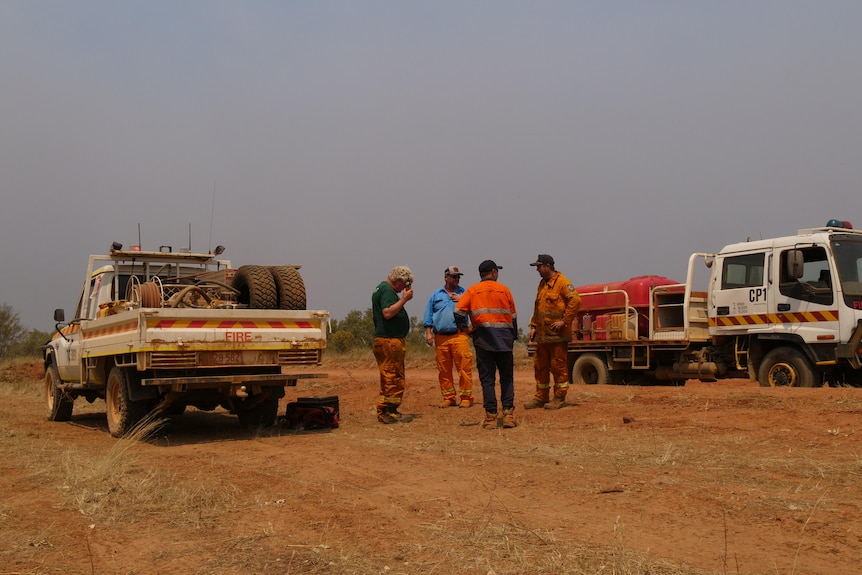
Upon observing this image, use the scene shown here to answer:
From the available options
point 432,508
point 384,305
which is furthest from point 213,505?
point 384,305

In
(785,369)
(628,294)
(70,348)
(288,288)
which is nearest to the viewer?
(288,288)

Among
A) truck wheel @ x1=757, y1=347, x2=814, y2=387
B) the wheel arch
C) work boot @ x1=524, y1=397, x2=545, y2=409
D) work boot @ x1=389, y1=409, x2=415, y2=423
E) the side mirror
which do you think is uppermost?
the side mirror

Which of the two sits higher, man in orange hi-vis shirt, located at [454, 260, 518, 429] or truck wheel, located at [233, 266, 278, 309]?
truck wheel, located at [233, 266, 278, 309]

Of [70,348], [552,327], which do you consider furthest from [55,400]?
[552,327]

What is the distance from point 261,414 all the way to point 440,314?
2.94 metres

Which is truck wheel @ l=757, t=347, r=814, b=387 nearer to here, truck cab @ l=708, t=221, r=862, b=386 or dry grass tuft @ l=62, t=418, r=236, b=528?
truck cab @ l=708, t=221, r=862, b=386

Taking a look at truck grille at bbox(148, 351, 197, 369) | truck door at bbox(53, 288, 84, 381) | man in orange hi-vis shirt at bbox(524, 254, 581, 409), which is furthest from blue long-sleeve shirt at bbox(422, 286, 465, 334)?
truck door at bbox(53, 288, 84, 381)

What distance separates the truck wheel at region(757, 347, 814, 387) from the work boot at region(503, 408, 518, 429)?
5.33 m

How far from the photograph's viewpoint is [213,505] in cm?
563

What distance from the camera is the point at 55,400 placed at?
12562mm

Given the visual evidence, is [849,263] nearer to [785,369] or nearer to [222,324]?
[785,369]

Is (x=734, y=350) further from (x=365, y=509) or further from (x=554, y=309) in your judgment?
(x=365, y=509)

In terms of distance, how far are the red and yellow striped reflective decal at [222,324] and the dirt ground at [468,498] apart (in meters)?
1.29

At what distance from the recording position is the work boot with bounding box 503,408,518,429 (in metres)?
9.16
